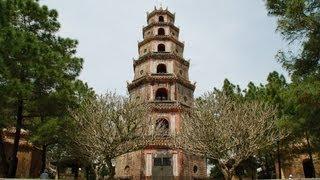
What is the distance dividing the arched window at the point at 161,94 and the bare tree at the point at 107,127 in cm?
675

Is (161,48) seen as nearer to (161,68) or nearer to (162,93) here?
(161,68)

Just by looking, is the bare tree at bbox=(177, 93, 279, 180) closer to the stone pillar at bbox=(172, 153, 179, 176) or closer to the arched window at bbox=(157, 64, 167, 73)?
the stone pillar at bbox=(172, 153, 179, 176)

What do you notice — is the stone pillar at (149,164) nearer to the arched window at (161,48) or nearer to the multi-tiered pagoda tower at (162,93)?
the multi-tiered pagoda tower at (162,93)

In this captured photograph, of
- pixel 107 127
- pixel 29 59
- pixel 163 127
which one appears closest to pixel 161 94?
pixel 163 127

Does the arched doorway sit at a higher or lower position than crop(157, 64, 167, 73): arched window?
lower

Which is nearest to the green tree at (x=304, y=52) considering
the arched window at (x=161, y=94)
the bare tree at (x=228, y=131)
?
the bare tree at (x=228, y=131)

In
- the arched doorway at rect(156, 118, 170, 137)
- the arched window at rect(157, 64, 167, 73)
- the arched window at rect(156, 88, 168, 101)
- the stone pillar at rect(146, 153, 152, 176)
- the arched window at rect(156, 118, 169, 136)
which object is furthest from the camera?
the arched window at rect(157, 64, 167, 73)

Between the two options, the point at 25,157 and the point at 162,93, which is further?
the point at 162,93

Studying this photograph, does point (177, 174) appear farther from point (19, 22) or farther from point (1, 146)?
point (19, 22)

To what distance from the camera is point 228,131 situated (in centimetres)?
2108

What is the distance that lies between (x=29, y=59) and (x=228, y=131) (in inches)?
444

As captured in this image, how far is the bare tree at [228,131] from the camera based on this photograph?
68.1 ft

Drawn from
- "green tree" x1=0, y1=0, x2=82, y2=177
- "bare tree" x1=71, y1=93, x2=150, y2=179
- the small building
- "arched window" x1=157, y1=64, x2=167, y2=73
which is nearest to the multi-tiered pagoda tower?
"arched window" x1=157, y1=64, x2=167, y2=73

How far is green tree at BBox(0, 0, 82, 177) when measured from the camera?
1560 centimetres
